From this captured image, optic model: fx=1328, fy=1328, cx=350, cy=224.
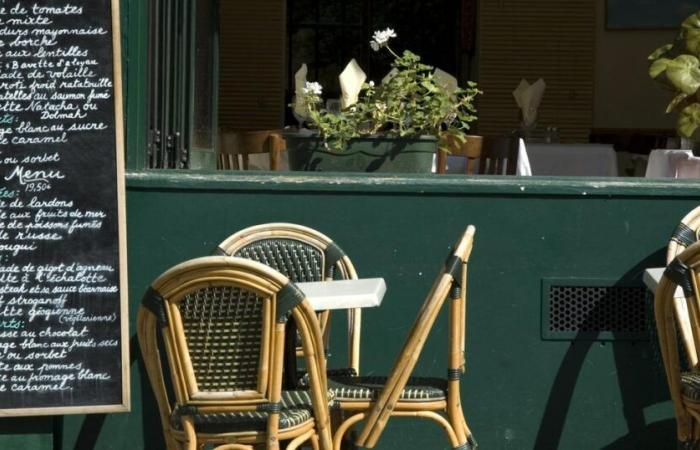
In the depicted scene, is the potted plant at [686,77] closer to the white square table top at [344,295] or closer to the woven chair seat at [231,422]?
the white square table top at [344,295]

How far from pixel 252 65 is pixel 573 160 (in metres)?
4.21

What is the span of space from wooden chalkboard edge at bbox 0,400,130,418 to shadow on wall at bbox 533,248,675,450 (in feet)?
4.68

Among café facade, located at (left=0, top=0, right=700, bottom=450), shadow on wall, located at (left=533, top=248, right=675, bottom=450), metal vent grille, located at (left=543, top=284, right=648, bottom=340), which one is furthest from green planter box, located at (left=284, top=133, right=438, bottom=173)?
shadow on wall, located at (left=533, top=248, right=675, bottom=450)

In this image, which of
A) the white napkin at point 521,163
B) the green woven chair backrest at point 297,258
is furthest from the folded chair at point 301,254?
the white napkin at point 521,163

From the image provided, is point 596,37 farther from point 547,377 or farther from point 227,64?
point 547,377

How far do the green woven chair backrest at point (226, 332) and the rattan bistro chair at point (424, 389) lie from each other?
0.38 m

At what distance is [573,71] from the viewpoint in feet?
35.5

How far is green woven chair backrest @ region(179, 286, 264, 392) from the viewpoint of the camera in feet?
11.2

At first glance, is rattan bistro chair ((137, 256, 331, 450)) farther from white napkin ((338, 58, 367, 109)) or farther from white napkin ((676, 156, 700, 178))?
white napkin ((676, 156, 700, 178))

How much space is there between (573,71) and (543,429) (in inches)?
263

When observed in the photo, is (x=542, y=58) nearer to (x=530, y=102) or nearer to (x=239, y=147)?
(x=530, y=102)

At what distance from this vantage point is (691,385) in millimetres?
3619

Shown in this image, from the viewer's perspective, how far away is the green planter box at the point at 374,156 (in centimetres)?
472

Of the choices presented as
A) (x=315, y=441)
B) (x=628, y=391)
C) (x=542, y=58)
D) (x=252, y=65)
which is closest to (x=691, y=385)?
(x=628, y=391)
